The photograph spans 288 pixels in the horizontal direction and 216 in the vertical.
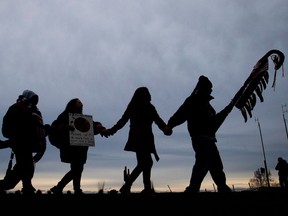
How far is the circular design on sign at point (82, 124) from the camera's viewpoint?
6.93m

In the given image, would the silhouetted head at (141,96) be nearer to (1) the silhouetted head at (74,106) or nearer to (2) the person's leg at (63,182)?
(1) the silhouetted head at (74,106)

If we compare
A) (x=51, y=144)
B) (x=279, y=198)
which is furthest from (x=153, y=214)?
(x=51, y=144)

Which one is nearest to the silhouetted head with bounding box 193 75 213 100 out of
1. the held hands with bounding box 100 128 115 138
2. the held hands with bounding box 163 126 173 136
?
the held hands with bounding box 163 126 173 136

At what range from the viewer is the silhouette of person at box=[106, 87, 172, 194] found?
249 inches

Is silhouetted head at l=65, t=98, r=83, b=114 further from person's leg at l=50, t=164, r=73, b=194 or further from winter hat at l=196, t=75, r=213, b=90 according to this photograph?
winter hat at l=196, t=75, r=213, b=90

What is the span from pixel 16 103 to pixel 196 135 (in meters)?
2.94

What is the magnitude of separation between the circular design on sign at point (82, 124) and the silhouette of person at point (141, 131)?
25.6 inches

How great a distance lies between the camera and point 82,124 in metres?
7.07

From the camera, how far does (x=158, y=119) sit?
6.72 meters

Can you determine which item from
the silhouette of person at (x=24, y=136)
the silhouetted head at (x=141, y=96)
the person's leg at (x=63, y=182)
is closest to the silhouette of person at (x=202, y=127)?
the silhouetted head at (x=141, y=96)

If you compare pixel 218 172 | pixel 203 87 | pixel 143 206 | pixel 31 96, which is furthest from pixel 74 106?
pixel 143 206

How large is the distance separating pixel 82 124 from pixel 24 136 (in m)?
1.25

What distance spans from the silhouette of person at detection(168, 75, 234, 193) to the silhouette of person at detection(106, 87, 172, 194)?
1.42 feet

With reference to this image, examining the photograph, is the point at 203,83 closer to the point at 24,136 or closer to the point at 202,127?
the point at 202,127
